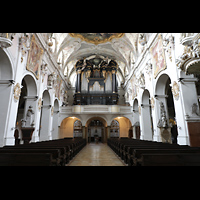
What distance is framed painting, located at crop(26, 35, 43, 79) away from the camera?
9041mm

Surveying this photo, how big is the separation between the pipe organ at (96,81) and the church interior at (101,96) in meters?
0.14

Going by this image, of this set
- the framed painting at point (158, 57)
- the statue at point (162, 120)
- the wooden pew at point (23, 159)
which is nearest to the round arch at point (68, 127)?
the statue at point (162, 120)

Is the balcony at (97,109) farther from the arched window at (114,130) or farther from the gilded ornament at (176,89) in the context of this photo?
the gilded ornament at (176,89)

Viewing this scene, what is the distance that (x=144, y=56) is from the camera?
12.1 metres

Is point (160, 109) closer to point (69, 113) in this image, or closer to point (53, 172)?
point (53, 172)

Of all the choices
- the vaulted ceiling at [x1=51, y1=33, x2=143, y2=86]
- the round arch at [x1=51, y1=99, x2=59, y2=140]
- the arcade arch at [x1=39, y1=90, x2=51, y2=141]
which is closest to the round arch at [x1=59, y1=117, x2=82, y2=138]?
the round arch at [x1=51, y1=99, x2=59, y2=140]

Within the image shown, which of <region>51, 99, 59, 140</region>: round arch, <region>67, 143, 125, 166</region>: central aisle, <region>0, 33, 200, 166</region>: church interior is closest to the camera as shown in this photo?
<region>0, 33, 200, 166</region>: church interior

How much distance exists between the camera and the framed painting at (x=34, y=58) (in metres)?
9.04

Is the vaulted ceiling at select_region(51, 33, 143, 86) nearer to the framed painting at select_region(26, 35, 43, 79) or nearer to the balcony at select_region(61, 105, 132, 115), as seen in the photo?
the framed painting at select_region(26, 35, 43, 79)

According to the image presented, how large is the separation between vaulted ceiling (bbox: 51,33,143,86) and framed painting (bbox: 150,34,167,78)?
14.9 ft

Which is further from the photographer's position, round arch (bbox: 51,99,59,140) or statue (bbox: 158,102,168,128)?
round arch (bbox: 51,99,59,140)

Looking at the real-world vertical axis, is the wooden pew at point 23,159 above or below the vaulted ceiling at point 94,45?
below

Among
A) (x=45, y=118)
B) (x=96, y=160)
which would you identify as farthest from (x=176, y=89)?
(x=45, y=118)

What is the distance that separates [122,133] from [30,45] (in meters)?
15.1
